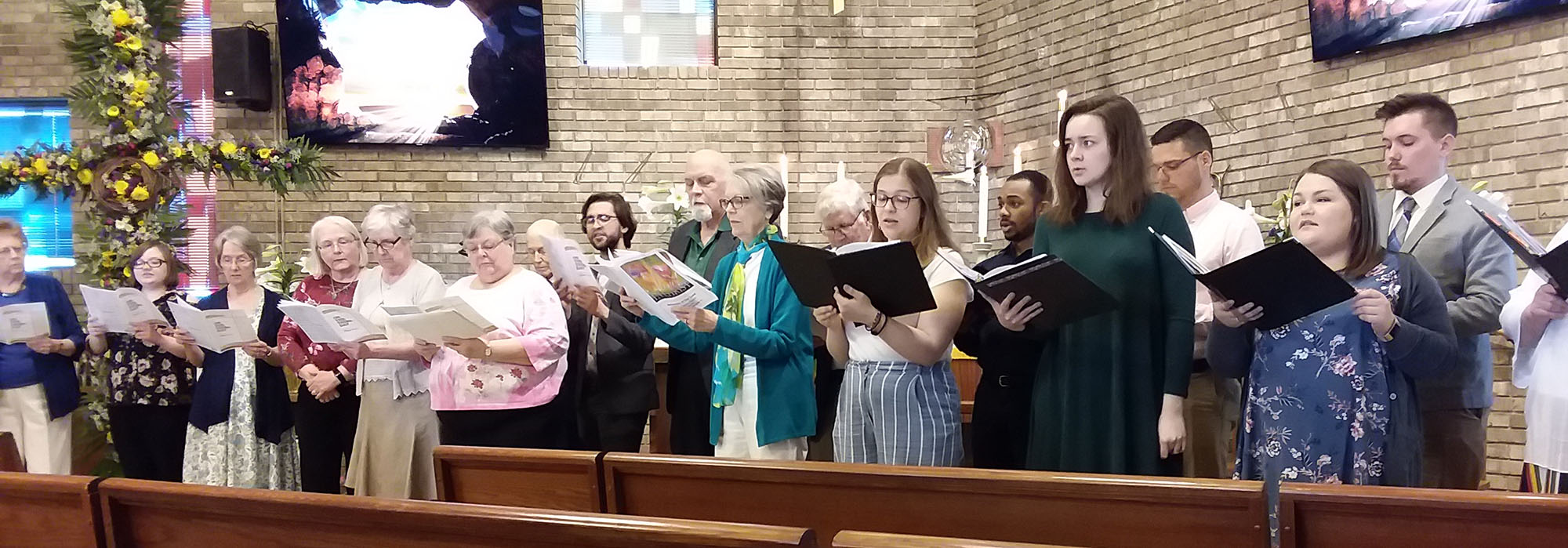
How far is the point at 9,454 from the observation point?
13.2 ft

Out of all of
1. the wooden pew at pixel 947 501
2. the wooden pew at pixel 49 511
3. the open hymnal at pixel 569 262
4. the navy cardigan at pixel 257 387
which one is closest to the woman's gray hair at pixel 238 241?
the navy cardigan at pixel 257 387

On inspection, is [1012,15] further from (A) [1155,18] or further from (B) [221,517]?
(B) [221,517]

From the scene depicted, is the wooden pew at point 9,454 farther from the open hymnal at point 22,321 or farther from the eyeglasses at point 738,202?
the eyeglasses at point 738,202

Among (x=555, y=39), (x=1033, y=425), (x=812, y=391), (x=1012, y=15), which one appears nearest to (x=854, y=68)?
(x=1012, y=15)

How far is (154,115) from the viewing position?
4.97 m

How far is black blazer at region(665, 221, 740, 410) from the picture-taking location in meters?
3.69

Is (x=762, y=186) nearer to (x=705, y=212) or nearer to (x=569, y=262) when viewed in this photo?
(x=569, y=262)

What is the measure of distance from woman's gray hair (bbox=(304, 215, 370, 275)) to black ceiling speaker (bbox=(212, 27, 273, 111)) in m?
3.23

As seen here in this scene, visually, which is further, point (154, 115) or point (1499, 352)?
point (154, 115)

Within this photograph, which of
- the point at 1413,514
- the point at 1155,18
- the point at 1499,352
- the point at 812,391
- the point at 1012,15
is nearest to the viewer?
the point at 1413,514

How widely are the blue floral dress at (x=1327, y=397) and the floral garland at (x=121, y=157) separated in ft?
13.4

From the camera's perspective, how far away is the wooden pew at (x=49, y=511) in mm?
1887

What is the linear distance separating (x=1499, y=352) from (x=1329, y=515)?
360 centimetres

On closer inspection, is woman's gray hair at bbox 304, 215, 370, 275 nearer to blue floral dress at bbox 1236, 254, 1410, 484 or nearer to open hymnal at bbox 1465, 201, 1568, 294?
blue floral dress at bbox 1236, 254, 1410, 484
